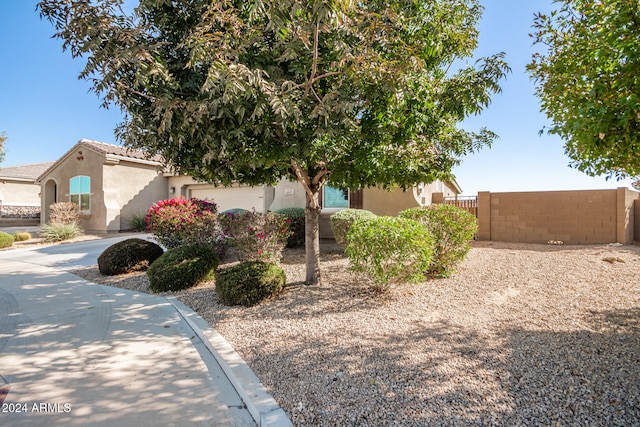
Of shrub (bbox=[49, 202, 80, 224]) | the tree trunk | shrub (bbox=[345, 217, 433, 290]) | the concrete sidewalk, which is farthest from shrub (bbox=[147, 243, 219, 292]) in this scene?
shrub (bbox=[49, 202, 80, 224])

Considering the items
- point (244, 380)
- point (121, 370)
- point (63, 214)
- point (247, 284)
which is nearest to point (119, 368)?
point (121, 370)

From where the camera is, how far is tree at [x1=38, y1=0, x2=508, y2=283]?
134 inches

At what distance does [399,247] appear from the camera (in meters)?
4.65

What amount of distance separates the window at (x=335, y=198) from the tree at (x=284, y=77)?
632 centimetres

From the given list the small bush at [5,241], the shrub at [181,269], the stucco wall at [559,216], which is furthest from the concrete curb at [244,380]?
the small bush at [5,241]

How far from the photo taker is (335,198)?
12.0m

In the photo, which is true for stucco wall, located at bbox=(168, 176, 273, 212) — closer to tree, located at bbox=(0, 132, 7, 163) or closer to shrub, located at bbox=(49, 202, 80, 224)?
shrub, located at bbox=(49, 202, 80, 224)

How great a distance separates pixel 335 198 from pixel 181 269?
22.8ft

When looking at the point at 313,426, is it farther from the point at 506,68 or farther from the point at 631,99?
the point at 506,68

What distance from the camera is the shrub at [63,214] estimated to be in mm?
14602

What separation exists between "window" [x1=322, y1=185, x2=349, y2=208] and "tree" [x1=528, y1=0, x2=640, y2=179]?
26.4 ft

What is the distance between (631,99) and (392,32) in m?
2.61

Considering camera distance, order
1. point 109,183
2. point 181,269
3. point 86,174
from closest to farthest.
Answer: point 181,269 < point 109,183 < point 86,174

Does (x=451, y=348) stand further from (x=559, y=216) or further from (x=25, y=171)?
(x=25, y=171)
